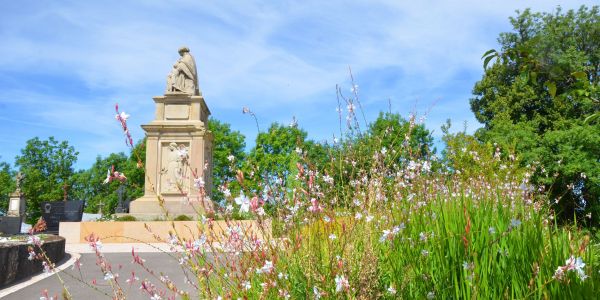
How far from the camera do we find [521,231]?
3627 mm

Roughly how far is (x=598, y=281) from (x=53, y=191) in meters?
60.0

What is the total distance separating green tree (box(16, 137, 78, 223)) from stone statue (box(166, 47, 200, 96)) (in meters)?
38.4

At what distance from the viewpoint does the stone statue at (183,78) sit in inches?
901

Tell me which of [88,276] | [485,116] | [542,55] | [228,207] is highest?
[485,116]

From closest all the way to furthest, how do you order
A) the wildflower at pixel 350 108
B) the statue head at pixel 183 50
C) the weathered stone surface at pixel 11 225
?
the wildflower at pixel 350 108, the weathered stone surface at pixel 11 225, the statue head at pixel 183 50

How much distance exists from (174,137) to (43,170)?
44841 millimetres

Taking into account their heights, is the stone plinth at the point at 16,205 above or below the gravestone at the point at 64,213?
above

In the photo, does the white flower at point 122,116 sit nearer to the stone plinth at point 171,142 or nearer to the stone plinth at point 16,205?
the stone plinth at point 171,142

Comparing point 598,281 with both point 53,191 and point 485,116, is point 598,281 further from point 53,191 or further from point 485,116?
point 53,191

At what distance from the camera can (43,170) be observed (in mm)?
58250

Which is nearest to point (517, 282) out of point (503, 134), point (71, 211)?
point (71, 211)

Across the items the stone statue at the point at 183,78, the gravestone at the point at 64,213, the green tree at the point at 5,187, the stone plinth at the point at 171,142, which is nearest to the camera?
the stone plinth at the point at 171,142

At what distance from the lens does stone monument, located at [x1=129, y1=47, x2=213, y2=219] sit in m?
20.5

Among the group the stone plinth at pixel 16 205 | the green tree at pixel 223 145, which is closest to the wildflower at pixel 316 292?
the stone plinth at pixel 16 205
